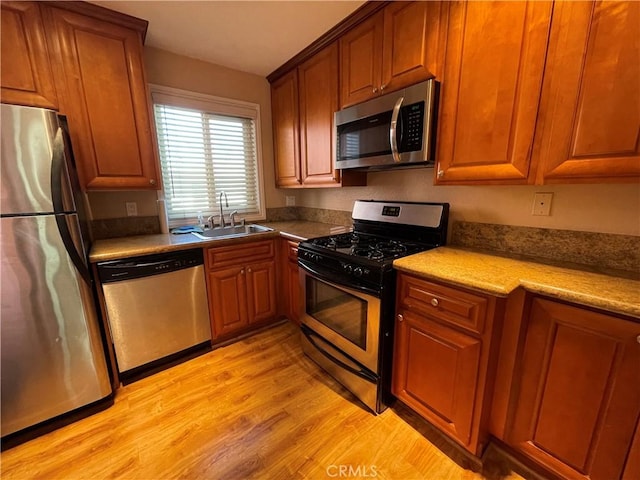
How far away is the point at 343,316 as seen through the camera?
5.44 ft

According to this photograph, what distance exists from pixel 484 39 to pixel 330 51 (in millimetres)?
1141

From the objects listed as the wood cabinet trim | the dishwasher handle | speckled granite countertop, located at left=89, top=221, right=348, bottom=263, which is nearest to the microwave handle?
the wood cabinet trim

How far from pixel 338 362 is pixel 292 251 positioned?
94 centimetres

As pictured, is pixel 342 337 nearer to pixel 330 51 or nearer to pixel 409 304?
pixel 409 304

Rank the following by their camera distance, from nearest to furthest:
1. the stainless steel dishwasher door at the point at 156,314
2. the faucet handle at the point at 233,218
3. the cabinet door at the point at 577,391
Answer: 1. the cabinet door at the point at 577,391
2. the stainless steel dishwasher door at the point at 156,314
3. the faucet handle at the point at 233,218

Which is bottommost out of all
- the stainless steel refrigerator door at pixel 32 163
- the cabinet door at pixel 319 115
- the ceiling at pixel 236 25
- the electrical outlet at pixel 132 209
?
the electrical outlet at pixel 132 209

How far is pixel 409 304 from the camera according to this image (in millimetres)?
1353

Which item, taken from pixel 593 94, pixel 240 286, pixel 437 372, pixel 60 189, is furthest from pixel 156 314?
pixel 593 94

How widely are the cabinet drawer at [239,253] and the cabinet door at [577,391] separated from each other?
1.83 metres

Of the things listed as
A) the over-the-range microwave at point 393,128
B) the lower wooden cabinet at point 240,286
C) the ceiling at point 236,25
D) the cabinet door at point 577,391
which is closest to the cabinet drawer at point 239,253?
the lower wooden cabinet at point 240,286

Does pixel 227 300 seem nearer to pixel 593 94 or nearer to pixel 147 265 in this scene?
pixel 147 265

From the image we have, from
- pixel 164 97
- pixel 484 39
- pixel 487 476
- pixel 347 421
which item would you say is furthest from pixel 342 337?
pixel 164 97

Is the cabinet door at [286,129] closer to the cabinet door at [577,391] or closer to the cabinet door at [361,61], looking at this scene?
the cabinet door at [361,61]

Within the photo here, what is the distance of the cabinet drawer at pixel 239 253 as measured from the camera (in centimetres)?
202
